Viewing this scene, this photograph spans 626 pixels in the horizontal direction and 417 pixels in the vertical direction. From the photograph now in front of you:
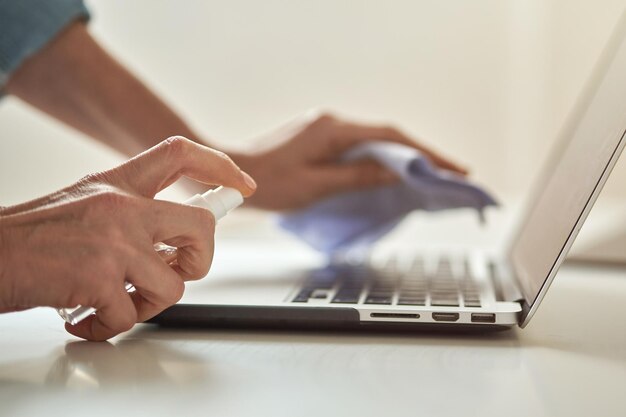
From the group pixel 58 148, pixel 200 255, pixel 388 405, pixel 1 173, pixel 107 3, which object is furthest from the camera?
pixel 107 3

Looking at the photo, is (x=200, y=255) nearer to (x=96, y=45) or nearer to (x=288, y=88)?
(x=96, y=45)

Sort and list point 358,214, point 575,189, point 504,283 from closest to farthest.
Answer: point 575,189 < point 504,283 < point 358,214

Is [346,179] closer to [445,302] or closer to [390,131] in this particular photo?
[390,131]

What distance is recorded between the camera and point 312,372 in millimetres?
403

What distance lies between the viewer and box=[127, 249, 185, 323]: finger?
422 millimetres

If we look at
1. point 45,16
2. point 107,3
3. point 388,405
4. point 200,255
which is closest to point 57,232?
point 200,255

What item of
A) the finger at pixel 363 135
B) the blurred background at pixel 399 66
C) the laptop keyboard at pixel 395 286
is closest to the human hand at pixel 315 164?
the finger at pixel 363 135

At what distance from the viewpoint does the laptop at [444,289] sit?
0.46 metres

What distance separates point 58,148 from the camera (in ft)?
4.42

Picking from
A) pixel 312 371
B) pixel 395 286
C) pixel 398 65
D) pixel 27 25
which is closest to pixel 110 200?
pixel 312 371

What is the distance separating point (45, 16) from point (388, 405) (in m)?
0.58

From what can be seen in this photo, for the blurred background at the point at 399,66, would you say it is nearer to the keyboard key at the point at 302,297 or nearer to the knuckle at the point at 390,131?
the knuckle at the point at 390,131

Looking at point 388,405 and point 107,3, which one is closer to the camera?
point 388,405

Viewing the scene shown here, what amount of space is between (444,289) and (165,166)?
0.80ft
